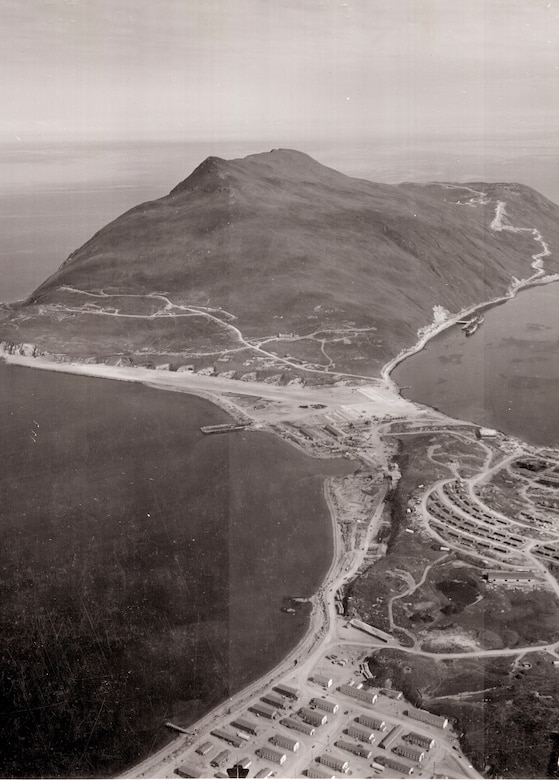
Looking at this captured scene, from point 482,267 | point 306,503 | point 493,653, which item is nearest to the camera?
point 493,653

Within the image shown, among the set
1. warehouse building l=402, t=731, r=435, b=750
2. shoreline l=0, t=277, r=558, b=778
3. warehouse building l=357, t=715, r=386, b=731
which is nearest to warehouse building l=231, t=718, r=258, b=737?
shoreline l=0, t=277, r=558, b=778

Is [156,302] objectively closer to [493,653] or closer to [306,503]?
[306,503]

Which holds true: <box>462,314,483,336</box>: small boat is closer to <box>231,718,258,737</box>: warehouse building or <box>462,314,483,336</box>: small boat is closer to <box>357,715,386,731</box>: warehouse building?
<box>357,715,386,731</box>: warehouse building

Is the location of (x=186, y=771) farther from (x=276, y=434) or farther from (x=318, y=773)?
(x=276, y=434)

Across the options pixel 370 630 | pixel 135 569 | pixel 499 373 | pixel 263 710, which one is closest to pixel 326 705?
pixel 263 710

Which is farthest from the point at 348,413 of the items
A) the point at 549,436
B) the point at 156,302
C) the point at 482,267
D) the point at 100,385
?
the point at 482,267

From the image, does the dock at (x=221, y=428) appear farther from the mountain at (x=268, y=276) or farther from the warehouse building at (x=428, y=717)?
the warehouse building at (x=428, y=717)
